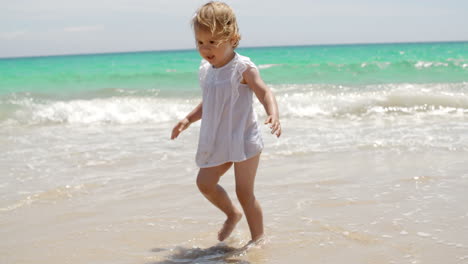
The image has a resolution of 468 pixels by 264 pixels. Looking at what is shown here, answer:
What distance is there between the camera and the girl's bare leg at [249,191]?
8.88 ft

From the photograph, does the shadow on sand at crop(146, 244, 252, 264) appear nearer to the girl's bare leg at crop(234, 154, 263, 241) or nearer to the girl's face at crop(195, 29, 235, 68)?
the girl's bare leg at crop(234, 154, 263, 241)

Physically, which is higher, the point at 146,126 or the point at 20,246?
the point at 20,246

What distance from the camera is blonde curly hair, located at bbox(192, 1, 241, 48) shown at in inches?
98.2

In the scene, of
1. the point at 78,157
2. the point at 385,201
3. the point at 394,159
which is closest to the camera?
the point at 385,201

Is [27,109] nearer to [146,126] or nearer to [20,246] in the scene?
[146,126]

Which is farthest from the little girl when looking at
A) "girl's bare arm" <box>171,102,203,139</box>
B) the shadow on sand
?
the shadow on sand

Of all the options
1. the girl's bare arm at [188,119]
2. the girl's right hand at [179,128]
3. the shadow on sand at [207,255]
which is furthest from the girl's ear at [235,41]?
the shadow on sand at [207,255]

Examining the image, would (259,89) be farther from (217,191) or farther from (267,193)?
(267,193)

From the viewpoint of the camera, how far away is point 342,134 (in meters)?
6.48

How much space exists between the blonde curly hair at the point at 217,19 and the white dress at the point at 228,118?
16cm

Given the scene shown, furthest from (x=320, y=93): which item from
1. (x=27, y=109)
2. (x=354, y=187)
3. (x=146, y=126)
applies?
(x=354, y=187)

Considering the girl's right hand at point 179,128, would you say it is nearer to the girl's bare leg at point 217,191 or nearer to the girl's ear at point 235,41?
the girl's bare leg at point 217,191

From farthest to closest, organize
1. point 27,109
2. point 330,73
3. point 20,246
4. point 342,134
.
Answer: point 330,73, point 27,109, point 342,134, point 20,246

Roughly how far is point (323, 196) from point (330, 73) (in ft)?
50.2
